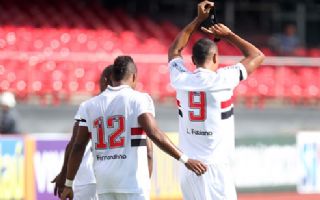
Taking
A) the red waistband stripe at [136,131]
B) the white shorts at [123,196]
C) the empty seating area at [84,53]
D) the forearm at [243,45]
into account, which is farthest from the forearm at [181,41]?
the empty seating area at [84,53]

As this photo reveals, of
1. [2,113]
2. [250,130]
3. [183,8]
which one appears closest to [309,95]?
[250,130]

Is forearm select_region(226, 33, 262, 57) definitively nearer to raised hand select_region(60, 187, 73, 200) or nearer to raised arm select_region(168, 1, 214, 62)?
raised arm select_region(168, 1, 214, 62)

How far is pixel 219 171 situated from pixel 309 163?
10.3 metres

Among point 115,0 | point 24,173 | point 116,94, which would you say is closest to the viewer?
point 116,94

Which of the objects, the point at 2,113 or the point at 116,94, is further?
the point at 2,113

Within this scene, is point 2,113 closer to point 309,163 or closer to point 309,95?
point 309,163

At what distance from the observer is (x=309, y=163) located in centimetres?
1770

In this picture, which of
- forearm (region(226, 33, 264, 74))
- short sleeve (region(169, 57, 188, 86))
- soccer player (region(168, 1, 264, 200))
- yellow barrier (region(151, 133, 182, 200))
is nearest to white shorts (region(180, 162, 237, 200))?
soccer player (region(168, 1, 264, 200))

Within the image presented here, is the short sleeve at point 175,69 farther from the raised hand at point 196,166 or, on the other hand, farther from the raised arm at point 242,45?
the raised hand at point 196,166

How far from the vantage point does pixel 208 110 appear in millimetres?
7715

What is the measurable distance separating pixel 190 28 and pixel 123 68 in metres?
0.85

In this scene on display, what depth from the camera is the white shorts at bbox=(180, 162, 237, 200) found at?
25.2 feet

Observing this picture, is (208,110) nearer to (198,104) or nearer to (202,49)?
(198,104)

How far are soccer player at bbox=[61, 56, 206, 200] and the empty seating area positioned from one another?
9776 mm
